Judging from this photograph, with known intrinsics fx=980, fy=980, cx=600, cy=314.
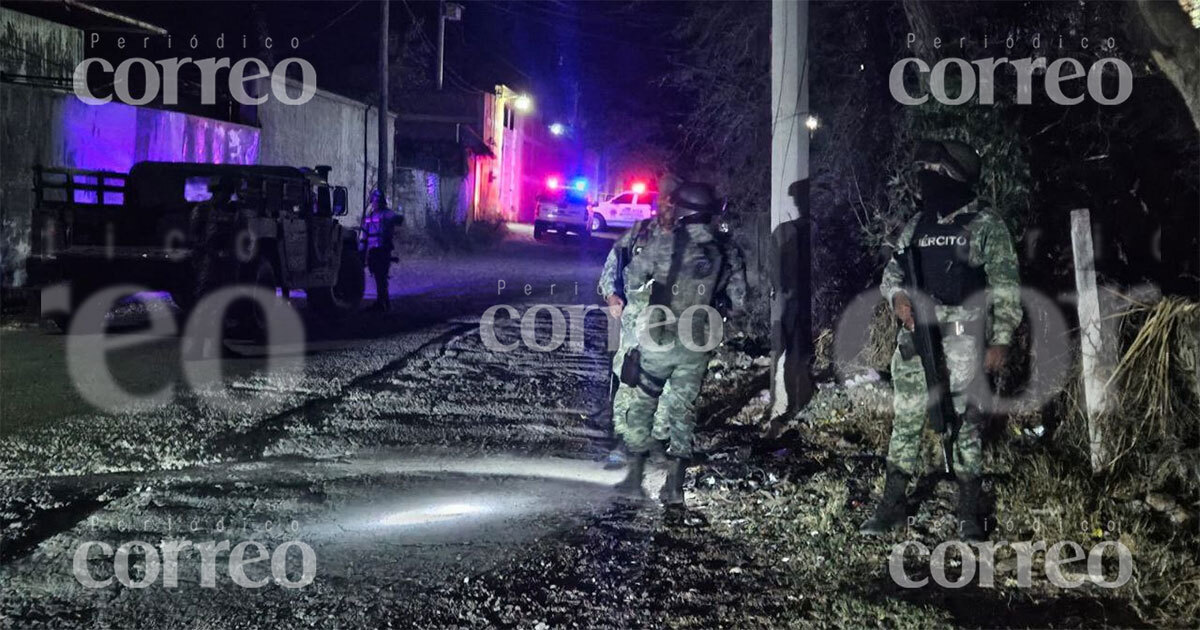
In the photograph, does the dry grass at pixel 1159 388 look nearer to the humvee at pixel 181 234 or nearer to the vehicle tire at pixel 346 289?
the humvee at pixel 181 234

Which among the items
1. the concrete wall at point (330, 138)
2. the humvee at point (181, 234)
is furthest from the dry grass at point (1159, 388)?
the concrete wall at point (330, 138)

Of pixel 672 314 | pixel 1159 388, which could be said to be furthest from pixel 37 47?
pixel 1159 388

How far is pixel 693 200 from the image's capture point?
555 centimetres

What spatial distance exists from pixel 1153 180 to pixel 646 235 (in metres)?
4.42

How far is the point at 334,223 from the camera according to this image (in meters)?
13.5

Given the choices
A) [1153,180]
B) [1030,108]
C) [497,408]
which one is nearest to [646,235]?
[497,408]

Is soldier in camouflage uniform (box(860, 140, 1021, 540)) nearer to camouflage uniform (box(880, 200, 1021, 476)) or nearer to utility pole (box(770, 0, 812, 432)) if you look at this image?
camouflage uniform (box(880, 200, 1021, 476))

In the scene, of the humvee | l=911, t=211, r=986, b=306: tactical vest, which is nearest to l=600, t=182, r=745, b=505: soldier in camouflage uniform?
l=911, t=211, r=986, b=306: tactical vest

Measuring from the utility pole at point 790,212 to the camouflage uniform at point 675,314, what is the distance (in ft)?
4.16

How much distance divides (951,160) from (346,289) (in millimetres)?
11148

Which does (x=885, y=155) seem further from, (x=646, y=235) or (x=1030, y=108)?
(x=646, y=235)

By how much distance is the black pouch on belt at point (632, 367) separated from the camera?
573cm

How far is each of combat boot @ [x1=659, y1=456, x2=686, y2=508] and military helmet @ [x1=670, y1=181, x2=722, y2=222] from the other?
1384 mm

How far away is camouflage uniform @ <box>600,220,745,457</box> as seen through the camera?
5.62m
